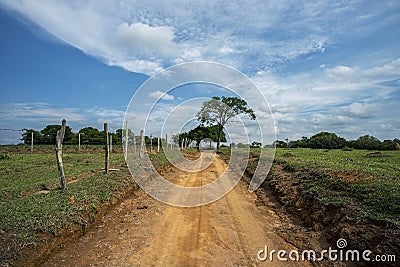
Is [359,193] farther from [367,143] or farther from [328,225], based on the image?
[367,143]

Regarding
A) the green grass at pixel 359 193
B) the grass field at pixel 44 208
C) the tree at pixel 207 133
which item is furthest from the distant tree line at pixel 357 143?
the grass field at pixel 44 208

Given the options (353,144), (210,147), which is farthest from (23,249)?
(210,147)

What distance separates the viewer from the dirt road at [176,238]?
4.30 m

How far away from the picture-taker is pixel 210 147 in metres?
56.2

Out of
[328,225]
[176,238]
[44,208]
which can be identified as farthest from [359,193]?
[44,208]

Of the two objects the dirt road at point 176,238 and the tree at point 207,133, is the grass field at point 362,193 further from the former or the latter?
the tree at point 207,133

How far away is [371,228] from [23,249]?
5.79 m

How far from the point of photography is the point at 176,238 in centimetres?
516

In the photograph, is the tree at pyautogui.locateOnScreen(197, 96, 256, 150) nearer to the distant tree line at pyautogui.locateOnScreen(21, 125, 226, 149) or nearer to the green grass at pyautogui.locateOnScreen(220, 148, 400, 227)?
the distant tree line at pyautogui.locateOnScreen(21, 125, 226, 149)

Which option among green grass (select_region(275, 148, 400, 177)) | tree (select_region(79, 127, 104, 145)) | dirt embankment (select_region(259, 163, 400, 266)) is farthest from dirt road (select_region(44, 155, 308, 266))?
tree (select_region(79, 127, 104, 145))

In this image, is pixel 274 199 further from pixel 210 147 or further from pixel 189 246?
pixel 210 147

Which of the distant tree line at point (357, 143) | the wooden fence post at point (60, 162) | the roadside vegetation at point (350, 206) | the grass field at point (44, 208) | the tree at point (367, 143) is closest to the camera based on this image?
the grass field at point (44, 208)

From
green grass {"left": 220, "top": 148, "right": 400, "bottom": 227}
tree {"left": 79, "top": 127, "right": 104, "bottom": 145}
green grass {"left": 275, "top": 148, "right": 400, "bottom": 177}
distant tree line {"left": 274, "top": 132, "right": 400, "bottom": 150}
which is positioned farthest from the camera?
tree {"left": 79, "top": 127, "right": 104, "bottom": 145}

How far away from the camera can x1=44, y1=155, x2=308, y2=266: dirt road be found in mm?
4305
